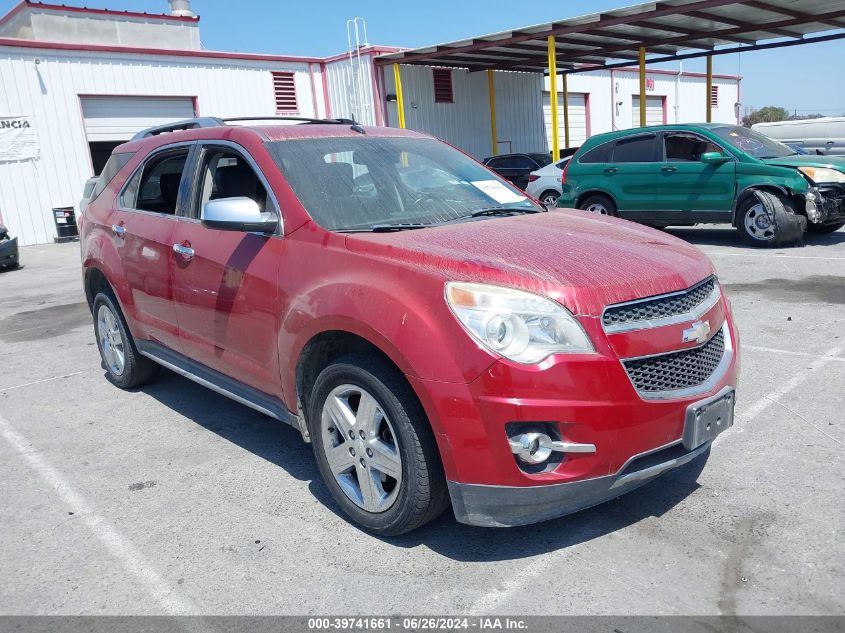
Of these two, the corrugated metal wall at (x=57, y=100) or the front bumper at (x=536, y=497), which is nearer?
the front bumper at (x=536, y=497)

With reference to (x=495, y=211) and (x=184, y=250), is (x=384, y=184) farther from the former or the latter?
(x=184, y=250)

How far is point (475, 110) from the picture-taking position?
81.4 ft

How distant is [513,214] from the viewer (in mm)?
3951

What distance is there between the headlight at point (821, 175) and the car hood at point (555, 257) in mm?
7287

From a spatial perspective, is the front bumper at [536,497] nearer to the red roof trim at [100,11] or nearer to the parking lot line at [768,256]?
the parking lot line at [768,256]

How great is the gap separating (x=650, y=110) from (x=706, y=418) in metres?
33.0

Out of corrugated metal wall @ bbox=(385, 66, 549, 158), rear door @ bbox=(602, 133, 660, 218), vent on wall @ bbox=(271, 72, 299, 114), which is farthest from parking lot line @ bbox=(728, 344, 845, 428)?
vent on wall @ bbox=(271, 72, 299, 114)

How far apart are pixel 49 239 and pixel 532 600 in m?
18.3

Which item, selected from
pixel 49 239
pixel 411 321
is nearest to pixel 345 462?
pixel 411 321

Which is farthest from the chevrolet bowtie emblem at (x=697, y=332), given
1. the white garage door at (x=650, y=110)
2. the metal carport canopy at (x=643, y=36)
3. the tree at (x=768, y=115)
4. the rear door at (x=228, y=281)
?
the tree at (x=768, y=115)

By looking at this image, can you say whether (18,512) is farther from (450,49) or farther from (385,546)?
(450,49)

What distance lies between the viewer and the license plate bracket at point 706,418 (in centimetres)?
282

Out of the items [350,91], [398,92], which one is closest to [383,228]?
[398,92]

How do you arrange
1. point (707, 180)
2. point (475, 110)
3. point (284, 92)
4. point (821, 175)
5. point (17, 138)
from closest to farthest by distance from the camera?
point (821, 175), point (707, 180), point (17, 138), point (284, 92), point (475, 110)
